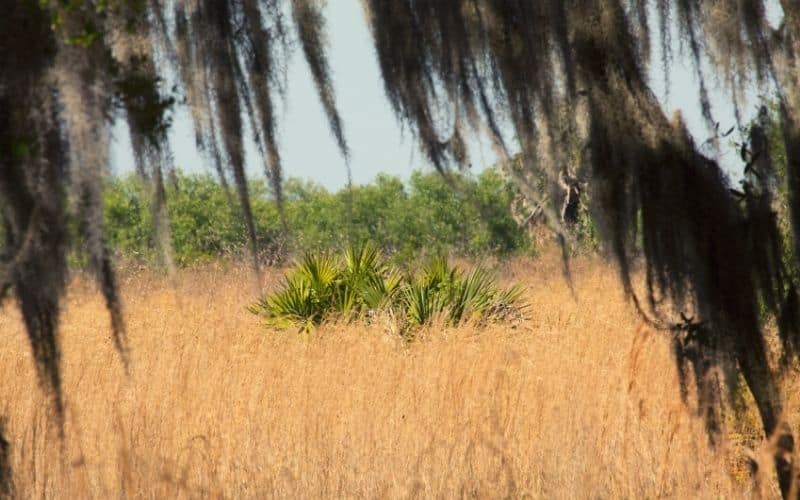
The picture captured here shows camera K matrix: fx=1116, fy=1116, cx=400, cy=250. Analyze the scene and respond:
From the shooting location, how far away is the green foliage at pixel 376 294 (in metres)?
13.5

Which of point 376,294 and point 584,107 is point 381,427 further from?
point 376,294

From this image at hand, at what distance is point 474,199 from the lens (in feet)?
14.0

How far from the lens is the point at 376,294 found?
13648 millimetres

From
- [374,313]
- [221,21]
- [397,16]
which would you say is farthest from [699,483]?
[374,313]

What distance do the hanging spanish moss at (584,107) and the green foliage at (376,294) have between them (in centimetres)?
840

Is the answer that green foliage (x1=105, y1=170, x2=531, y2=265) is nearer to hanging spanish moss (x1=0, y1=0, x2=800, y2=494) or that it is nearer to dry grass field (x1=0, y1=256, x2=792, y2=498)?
dry grass field (x1=0, y1=256, x2=792, y2=498)

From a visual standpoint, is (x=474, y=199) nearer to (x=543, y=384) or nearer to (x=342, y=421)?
(x=342, y=421)

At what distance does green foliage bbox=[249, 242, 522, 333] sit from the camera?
13.5 meters

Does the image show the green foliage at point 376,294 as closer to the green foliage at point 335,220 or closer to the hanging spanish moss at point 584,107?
the hanging spanish moss at point 584,107

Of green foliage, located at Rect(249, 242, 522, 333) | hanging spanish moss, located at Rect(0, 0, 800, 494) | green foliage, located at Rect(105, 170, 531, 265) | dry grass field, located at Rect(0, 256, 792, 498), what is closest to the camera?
hanging spanish moss, located at Rect(0, 0, 800, 494)

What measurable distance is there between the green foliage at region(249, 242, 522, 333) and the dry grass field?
2.86 m

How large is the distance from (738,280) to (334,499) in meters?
2.87

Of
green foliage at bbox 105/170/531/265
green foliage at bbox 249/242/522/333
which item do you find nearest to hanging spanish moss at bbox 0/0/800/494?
green foliage at bbox 249/242/522/333

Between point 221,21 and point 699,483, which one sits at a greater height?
point 221,21
